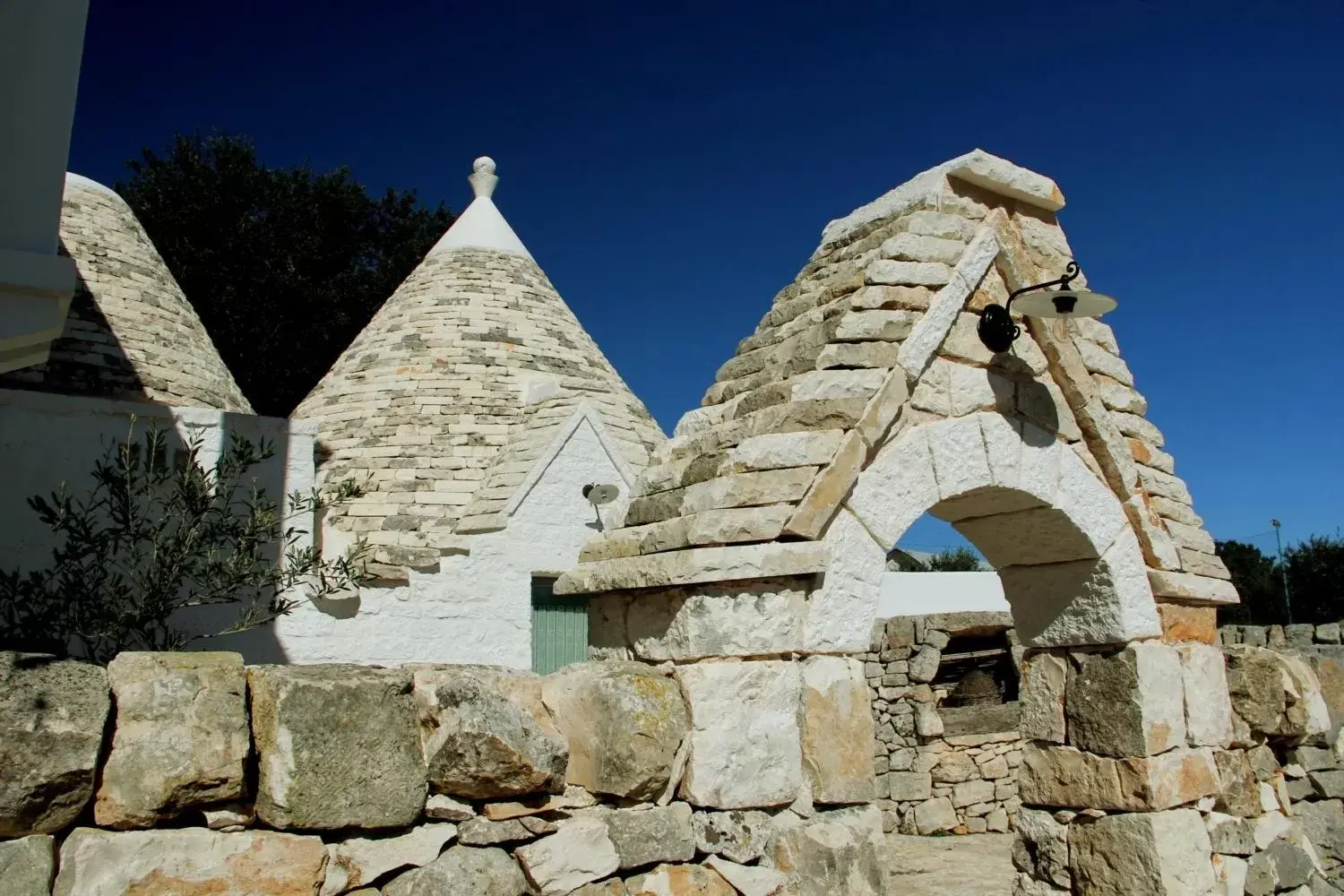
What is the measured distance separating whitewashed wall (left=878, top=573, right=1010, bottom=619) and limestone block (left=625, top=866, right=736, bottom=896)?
9988 mm

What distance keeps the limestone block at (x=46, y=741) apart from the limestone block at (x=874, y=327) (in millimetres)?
2314

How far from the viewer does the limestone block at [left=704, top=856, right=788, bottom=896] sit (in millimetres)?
2914

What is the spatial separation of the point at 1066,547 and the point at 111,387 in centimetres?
838

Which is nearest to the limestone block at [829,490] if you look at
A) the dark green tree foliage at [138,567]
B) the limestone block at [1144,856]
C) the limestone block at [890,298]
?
the limestone block at [890,298]

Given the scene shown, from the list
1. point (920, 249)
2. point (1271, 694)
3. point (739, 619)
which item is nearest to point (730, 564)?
point (739, 619)

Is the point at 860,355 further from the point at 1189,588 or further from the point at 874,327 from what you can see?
the point at 1189,588

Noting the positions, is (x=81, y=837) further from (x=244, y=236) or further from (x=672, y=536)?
(x=244, y=236)

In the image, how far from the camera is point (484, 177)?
15.4 metres

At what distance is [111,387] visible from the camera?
9.51 metres

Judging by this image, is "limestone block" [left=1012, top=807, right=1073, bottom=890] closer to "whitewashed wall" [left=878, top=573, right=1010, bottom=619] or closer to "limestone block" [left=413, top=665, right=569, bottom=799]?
"limestone block" [left=413, top=665, right=569, bottom=799]

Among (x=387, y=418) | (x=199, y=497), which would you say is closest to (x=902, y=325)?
(x=199, y=497)

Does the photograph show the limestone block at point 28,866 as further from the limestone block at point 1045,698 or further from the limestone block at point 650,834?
the limestone block at point 1045,698

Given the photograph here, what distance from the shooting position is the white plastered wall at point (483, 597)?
329 inches

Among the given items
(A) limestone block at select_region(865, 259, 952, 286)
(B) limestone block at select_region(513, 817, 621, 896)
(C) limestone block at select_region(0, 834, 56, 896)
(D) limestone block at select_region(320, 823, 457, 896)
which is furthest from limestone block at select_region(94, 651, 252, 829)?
(A) limestone block at select_region(865, 259, 952, 286)
